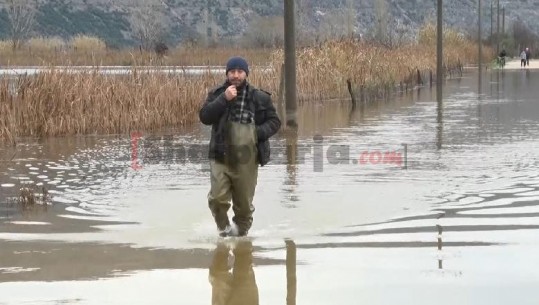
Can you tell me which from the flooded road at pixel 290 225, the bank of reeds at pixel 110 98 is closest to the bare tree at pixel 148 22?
the bank of reeds at pixel 110 98

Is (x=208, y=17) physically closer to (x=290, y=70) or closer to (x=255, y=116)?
(x=290, y=70)

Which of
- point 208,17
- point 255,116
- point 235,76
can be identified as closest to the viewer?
point 235,76

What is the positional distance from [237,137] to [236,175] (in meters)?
0.33

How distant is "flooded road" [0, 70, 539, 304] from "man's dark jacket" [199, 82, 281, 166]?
767 mm

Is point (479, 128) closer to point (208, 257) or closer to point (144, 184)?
point (144, 184)

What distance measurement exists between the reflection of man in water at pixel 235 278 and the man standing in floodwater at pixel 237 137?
1.41 feet

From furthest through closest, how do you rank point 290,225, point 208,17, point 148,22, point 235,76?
point 208,17 < point 148,22 < point 290,225 < point 235,76

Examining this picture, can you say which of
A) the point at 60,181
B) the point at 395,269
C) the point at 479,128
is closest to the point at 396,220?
the point at 395,269

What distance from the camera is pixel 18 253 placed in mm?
8648

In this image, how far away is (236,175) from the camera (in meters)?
9.15

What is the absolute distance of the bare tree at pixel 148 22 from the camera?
80.9 m

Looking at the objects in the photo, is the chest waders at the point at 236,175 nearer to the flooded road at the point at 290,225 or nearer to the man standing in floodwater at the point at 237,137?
the man standing in floodwater at the point at 237,137

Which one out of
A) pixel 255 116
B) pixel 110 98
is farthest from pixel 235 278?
pixel 110 98

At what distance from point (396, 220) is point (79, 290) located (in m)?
3.78
